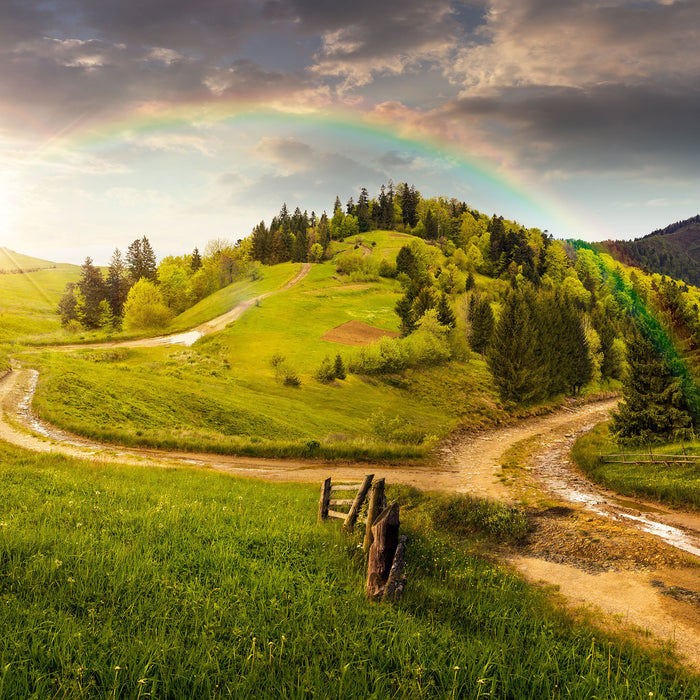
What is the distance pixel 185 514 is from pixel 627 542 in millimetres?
14416

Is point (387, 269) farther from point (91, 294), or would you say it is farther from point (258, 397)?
point (258, 397)

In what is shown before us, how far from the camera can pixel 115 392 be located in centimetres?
3338

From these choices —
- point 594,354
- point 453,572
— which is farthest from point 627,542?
point 594,354

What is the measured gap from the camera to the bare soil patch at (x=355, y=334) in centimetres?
8088

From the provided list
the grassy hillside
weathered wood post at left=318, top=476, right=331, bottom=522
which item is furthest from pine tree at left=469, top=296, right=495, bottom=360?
the grassy hillside

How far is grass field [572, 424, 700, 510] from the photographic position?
64.1ft

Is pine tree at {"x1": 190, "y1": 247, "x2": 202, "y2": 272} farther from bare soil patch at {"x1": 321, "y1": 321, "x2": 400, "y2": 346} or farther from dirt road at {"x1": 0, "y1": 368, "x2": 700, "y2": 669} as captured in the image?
dirt road at {"x1": 0, "y1": 368, "x2": 700, "y2": 669}

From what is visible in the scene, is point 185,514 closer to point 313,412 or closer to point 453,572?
point 453,572

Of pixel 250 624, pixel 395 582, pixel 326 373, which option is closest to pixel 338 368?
pixel 326 373

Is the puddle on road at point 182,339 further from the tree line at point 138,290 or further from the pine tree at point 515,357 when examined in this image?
the pine tree at point 515,357

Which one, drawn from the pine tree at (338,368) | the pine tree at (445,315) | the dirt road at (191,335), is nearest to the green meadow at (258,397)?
the pine tree at (338,368)

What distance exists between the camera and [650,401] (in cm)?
2894

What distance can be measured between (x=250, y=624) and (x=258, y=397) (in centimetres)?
4059

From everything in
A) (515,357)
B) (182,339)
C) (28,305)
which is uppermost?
(28,305)
